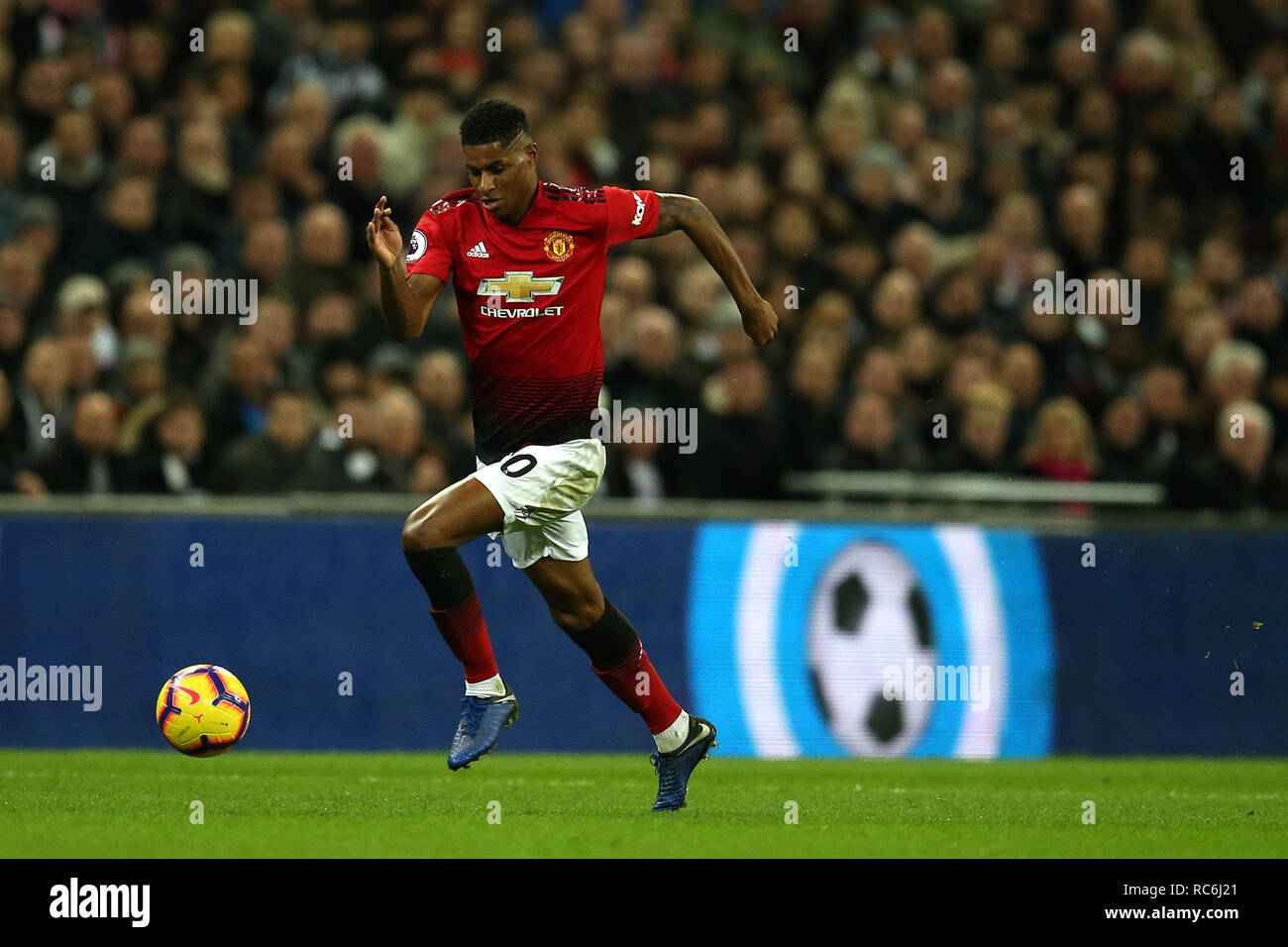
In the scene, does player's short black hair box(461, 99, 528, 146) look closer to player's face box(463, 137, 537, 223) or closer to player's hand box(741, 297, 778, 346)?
player's face box(463, 137, 537, 223)

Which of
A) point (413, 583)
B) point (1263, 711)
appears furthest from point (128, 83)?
point (1263, 711)

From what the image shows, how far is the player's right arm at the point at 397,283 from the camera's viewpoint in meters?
7.50

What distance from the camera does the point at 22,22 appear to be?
45.0 ft

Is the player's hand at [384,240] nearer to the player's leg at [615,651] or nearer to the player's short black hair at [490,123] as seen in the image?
the player's short black hair at [490,123]

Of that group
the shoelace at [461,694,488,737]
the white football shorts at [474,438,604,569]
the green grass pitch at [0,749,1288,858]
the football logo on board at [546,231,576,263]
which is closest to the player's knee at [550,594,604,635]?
the white football shorts at [474,438,604,569]

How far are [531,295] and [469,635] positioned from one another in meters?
1.43

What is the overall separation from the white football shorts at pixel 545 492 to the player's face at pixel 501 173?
39.5 inches

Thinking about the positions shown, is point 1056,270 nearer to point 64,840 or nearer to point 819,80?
point 819,80

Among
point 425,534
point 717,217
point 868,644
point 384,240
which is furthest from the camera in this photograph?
point 717,217

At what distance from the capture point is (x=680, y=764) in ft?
27.4

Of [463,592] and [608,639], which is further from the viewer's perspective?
[608,639]

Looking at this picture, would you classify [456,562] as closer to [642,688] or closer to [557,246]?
[642,688]

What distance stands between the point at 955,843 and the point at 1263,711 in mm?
4588

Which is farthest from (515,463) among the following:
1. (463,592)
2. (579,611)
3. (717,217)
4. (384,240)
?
(717,217)
